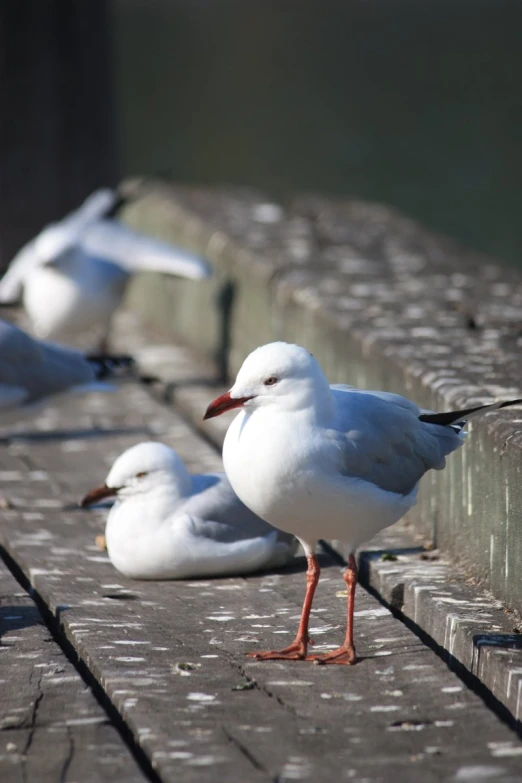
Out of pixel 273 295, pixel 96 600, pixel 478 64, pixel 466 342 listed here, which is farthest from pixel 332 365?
pixel 478 64

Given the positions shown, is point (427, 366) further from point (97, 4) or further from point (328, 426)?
point (97, 4)

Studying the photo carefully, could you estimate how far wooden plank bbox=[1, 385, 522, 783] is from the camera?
2.62 meters

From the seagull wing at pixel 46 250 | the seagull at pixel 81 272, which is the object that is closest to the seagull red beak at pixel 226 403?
the seagull at pixel 81 272

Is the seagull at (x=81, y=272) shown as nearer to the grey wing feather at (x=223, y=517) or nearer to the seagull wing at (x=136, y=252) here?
the seagull wing at (x=136, y=252)

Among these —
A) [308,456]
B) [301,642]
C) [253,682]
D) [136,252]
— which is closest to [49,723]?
[253,682]

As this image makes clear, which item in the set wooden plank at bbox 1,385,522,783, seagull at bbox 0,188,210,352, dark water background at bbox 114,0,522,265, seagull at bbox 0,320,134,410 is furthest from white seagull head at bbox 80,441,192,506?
dark water background at bbox 114,0,522,265

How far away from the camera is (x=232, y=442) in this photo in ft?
10.3

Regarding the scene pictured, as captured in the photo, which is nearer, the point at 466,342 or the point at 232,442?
the point at 232,442

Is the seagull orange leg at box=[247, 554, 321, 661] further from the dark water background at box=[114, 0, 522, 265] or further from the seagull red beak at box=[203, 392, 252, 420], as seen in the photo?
the dark water background at box=[114, 0, 522, 265]

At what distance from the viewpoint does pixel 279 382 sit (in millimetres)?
3109

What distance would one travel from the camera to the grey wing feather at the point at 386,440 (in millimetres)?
3193

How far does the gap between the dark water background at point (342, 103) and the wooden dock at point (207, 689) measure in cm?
848

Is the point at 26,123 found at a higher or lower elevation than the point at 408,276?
higher

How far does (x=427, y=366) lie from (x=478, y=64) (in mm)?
17906
